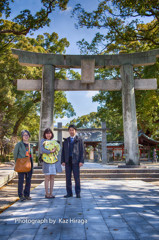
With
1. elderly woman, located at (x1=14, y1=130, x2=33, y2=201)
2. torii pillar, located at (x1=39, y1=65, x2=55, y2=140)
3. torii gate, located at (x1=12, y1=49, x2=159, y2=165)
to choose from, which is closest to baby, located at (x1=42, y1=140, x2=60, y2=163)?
elderly woman, located at (x1=14, y1=130, x2=33, y2=201)

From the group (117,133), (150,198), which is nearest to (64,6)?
(150,198)

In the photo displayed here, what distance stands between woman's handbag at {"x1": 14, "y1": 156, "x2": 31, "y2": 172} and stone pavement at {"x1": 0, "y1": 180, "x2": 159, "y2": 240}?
2.26ft

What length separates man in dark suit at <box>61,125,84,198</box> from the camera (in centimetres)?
449

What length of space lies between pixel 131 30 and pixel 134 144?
22.2ft

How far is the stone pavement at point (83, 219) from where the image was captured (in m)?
2.42

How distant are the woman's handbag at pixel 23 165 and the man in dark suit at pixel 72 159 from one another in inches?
31.8

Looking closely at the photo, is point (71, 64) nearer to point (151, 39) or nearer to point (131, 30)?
point (131, 30)

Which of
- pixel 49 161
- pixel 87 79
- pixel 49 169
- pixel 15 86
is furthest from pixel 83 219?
pixel 15 86

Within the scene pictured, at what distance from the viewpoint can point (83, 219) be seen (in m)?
2.97

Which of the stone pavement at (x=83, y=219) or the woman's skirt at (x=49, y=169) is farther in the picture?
the woman's skirt at (x=49, y=169)

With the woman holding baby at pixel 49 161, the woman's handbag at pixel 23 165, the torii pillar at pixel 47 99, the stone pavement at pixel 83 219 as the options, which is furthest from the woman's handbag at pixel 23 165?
the torii pillar at pixel 47 99

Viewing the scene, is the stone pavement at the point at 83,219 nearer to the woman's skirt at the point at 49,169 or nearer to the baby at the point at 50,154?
the woman's skirt at the point at 49,169

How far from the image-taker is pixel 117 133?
28.6 m

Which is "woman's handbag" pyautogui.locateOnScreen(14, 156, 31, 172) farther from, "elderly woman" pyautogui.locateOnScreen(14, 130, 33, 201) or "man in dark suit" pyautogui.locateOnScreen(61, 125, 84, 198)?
"man in dark suit" pyautogui.locateOnScreen(61, 125, 84, 198)
